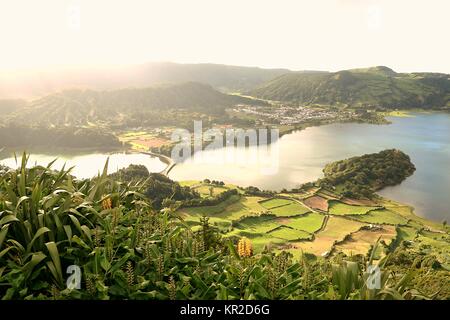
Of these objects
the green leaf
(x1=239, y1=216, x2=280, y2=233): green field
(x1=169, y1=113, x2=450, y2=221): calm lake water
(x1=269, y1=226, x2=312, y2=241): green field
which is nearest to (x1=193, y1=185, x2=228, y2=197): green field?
(x1=169, y1=113, x2=450, y2=221): calm lake water

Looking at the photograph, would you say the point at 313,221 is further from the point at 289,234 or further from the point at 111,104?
the point at 111,104

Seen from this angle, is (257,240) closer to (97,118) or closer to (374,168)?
(374,168)

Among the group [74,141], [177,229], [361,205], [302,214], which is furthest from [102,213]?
[74,141]

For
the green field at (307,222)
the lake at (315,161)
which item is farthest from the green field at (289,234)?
the lake at (315,161)

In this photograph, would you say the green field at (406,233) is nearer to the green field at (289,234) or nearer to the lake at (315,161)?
the lake at (315,161)

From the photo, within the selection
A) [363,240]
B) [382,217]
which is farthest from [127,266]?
[382,217]

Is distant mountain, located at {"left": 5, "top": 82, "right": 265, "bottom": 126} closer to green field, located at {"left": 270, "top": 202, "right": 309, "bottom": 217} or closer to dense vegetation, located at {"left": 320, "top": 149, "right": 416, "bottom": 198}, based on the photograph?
dense vegetation, located at {"left": 320, "top": 149, "right": 416, "bottom": 198}
